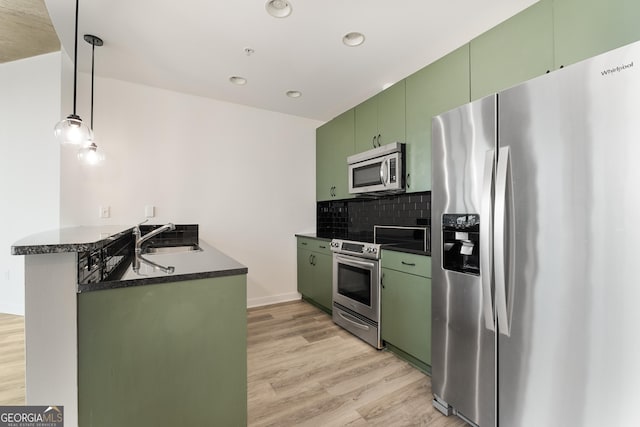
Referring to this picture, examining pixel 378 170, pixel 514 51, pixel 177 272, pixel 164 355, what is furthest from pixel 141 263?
pixel 514 51

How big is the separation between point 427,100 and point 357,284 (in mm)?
1777

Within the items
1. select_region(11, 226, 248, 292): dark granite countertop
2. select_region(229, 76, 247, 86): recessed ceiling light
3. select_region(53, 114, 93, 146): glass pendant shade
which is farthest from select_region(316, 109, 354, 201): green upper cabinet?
select_region(53, 114, 93, 146): glass pendant shade

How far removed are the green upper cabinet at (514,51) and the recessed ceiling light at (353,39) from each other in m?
0.81

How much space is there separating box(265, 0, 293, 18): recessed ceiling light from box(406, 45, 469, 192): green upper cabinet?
122 centimetres

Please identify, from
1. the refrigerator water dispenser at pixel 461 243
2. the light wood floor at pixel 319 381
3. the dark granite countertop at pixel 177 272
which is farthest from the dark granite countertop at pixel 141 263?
the refrigerator water dispenser at pixel 461 243

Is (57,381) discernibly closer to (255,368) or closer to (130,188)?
(255,368)

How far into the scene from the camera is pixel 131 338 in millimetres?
1137

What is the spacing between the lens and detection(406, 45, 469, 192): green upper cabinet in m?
2.07

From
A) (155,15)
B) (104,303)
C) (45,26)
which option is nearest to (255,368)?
(104,303)

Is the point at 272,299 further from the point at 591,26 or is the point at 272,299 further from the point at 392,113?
the point at 591,26

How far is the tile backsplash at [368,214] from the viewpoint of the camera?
8.95 ft

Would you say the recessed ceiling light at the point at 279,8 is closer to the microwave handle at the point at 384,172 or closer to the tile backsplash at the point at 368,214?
the microwave handle at the point at 384,172

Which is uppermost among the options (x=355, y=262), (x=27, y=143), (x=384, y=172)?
(x=27, y=143)

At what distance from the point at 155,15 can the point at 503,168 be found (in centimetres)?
235
